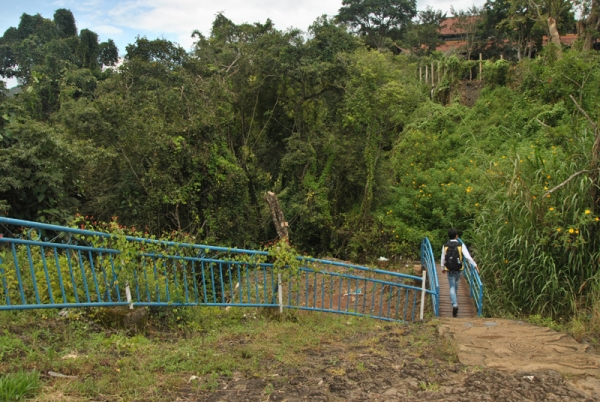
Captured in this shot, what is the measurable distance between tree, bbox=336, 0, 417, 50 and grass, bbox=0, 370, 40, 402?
40.6 meters

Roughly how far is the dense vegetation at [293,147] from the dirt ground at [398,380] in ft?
11.0

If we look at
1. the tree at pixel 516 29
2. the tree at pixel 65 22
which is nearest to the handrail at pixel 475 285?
the tree at pixel 516 29

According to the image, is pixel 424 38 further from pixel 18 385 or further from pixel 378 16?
pixel 18 385

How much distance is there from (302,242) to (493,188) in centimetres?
884

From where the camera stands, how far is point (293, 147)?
1561 cm

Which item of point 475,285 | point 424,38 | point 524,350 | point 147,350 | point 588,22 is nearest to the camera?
point 147,350

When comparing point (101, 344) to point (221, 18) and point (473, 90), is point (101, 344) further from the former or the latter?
point (473, 90)

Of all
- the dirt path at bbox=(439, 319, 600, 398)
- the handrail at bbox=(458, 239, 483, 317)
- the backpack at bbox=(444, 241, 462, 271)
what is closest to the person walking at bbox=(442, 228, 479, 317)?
the backpack at bbox=(444, 241, 462, 271)

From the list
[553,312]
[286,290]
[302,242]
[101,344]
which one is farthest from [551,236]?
[302,242]

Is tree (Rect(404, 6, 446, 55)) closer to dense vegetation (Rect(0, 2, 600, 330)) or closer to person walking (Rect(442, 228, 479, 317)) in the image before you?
dense vegetation (Rect(0, 2, 600, 330))

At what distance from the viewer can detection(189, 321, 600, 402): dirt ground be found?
3.57m

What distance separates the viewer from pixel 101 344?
14.3 feet

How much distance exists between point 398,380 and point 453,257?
14.1 ft

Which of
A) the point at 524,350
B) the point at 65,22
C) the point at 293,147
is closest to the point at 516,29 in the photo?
the point at 293,147
